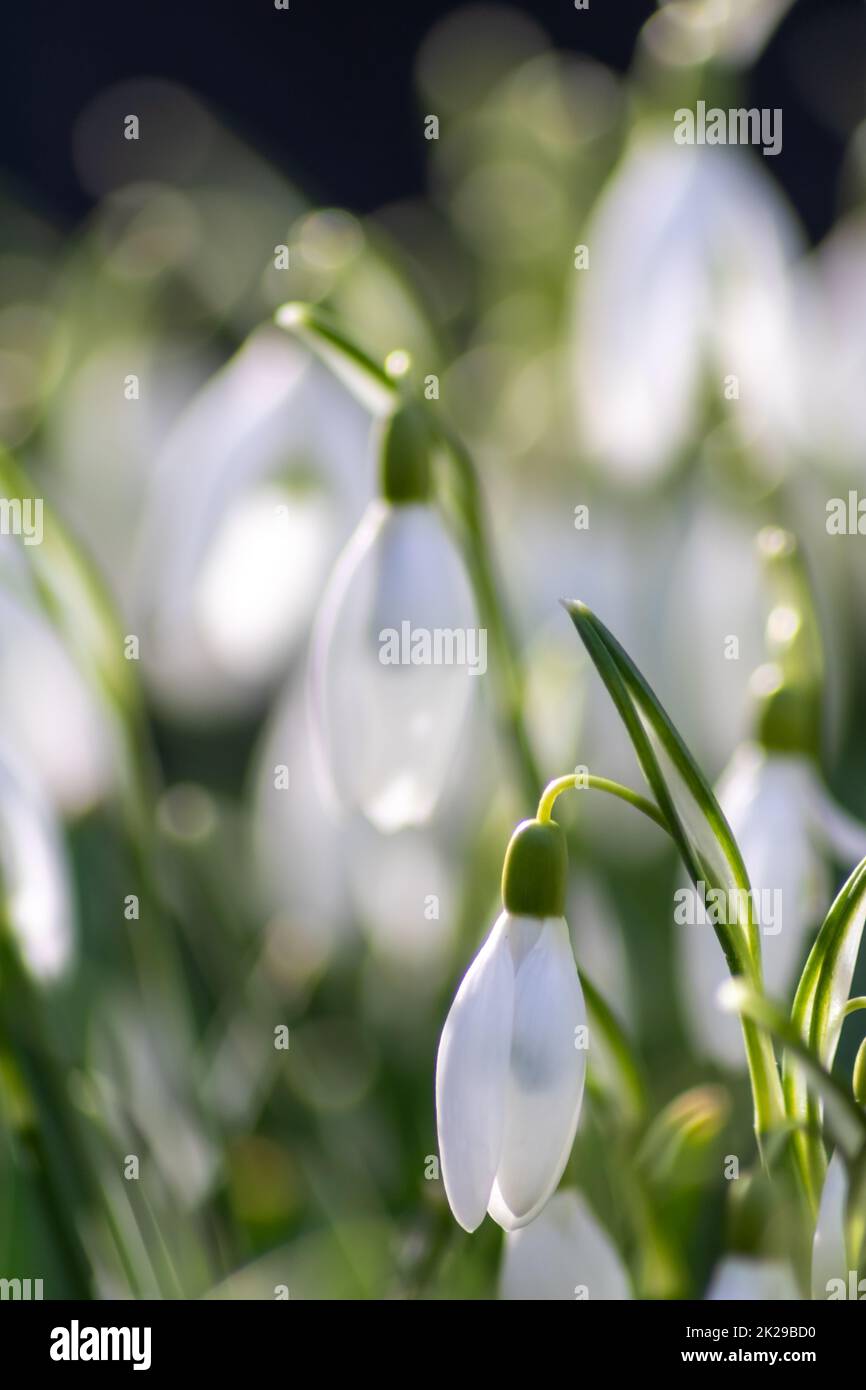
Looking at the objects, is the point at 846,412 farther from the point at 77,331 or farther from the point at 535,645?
the point at 77,331

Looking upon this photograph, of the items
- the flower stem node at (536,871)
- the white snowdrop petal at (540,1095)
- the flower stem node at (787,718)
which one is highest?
the flower stem node at (787,718)

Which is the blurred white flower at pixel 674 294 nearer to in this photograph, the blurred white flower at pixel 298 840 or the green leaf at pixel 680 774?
the blurred white flower at pixel 298 840

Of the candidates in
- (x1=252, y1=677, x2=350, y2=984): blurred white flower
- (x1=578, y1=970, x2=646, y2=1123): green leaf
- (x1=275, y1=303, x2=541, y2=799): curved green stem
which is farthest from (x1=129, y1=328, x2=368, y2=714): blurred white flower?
(x1=578, y1=970, x2=646, y2=1123): green leaf

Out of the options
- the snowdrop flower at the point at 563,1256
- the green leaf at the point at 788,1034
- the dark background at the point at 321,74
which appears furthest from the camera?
the dark background at the point at 321,74

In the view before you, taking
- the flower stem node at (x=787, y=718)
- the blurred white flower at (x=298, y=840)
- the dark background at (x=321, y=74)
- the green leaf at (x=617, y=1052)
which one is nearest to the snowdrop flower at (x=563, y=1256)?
the green leaf at (x=617, y=1052)

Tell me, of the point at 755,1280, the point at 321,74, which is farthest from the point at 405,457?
the point at 321,74
